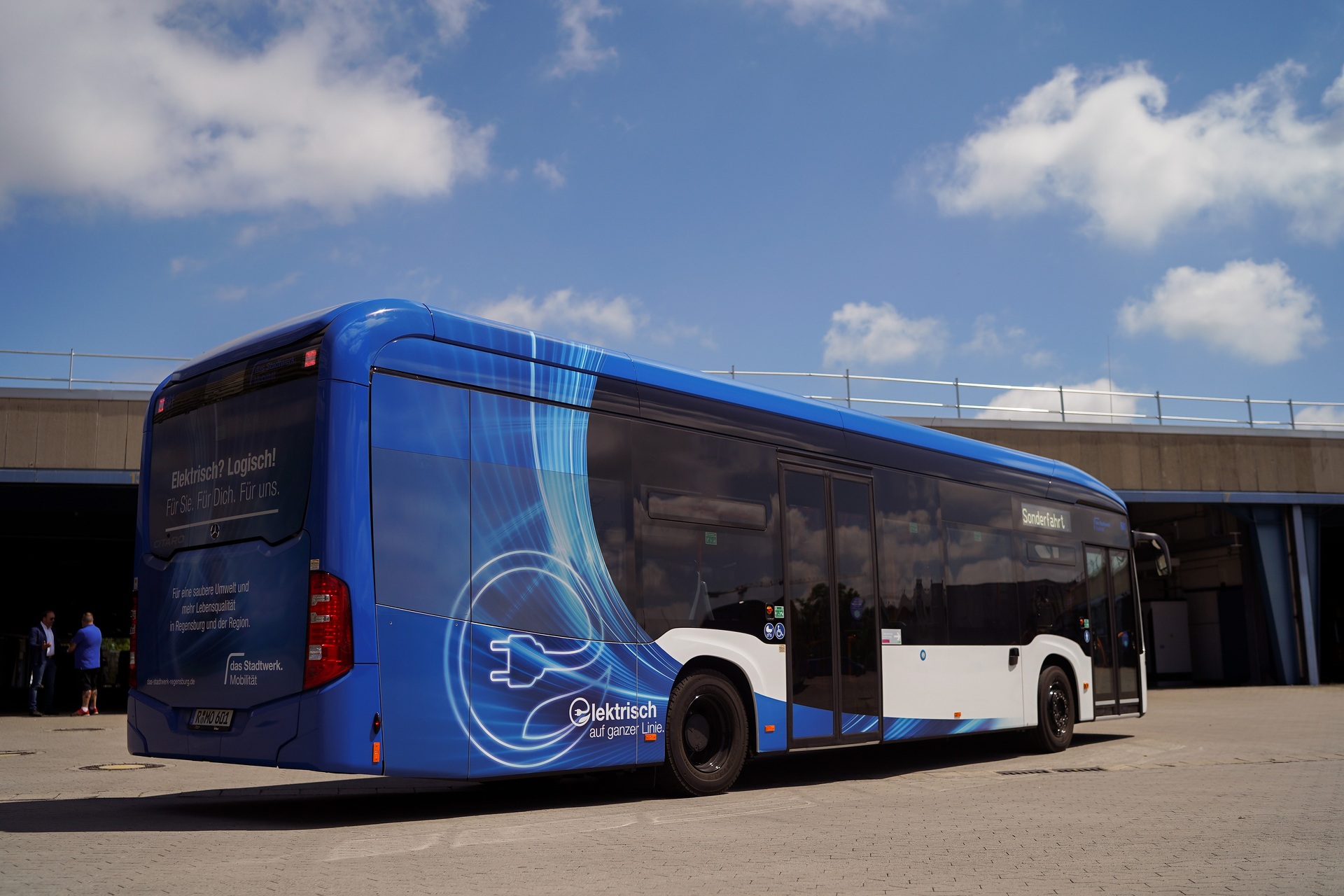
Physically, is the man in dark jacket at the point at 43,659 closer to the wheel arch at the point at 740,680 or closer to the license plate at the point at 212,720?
the license plate at the point at 212,720

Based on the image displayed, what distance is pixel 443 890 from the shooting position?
503 centimetres

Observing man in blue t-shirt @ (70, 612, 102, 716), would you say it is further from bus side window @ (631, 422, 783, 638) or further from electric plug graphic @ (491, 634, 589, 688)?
electric plug graphic @ (491, 634, 589, 688)

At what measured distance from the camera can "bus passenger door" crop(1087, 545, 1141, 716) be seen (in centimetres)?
1385

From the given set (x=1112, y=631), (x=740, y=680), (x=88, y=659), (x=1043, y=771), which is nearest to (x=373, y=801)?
(x=740, y=680)

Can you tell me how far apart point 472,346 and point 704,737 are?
3594 mm

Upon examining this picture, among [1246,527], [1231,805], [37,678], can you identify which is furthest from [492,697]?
[1246,527]

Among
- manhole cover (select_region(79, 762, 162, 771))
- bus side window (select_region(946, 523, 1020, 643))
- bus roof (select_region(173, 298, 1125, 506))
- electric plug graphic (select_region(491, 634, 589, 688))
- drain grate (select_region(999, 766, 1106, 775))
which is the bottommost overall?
drain grate (select_region(999, 766, 1106, 775))

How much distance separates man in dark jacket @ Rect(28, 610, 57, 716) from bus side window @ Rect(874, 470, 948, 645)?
14599 millimetres

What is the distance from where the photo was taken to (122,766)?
11.9m

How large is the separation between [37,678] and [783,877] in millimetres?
18710

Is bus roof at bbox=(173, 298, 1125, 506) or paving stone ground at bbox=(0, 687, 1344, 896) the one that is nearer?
paving stone ground at bbox=(0, 687, 1344, 896)

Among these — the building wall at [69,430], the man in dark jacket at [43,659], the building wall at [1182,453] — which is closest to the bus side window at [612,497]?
the building wall at [69,430]

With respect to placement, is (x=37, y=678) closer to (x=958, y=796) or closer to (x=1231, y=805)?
(x=958, y=796)

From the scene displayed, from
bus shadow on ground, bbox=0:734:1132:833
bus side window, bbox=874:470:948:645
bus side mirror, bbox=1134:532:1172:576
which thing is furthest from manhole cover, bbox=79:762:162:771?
bus side mirror, bbox=1134:532:1172:576
